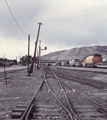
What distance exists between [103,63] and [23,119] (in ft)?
142

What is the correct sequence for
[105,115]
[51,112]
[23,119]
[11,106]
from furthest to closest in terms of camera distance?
[11,106], [51,112], [105,115], [23,119]

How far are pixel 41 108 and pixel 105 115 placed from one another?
6.91ft

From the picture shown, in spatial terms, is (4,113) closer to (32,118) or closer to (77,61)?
(32,118)

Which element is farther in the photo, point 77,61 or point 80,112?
point 77,61

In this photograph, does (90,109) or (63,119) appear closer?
(63,119)

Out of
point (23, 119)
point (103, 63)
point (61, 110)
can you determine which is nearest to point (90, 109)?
point (61, 110)

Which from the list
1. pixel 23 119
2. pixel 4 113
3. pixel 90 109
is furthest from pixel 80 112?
pixel 4 113

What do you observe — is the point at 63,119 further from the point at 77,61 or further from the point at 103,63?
the point at 77,61

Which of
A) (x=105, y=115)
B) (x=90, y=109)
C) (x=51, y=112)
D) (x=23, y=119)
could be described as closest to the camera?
(x=23, y=119)

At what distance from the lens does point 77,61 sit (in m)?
58.4

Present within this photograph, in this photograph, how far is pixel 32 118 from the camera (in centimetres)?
455

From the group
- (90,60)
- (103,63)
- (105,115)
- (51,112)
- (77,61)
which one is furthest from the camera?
(77,61)

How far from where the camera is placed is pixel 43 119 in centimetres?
442

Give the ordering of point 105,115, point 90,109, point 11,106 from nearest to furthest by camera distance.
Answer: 1. point 105,115
2. point 90,109
3. point 11,106
